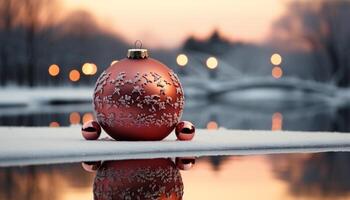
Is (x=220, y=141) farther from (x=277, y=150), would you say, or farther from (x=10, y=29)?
(x=10, y=29)

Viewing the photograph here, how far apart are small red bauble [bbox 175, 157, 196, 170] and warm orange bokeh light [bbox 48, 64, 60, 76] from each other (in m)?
57.4

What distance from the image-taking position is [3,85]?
64250 mm

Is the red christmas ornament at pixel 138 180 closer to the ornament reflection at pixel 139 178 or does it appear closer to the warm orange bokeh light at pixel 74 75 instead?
the ornament reflection at pixel 139 178

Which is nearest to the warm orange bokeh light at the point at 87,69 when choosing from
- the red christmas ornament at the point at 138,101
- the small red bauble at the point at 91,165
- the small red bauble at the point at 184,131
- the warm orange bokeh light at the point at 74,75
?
the warm orange bokeh light at the point at 74,75

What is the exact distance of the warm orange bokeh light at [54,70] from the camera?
231 feet

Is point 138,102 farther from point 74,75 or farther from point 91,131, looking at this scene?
point 74,75

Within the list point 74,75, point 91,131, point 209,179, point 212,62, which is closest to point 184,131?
point 91,131

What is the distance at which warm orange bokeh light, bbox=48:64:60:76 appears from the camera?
70.4 m

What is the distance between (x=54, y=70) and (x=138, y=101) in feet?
190

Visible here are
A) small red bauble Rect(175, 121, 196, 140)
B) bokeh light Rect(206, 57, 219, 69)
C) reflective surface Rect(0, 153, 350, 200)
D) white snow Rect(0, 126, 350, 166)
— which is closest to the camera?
reflective surface Rect(0, 153, 350, 200)

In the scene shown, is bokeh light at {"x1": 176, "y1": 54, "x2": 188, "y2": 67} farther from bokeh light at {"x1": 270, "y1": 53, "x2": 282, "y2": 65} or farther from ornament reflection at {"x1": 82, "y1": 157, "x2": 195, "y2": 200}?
ornament reflection at {"x1": 82, "y1": 157, "x2": 195, "y2": 200}

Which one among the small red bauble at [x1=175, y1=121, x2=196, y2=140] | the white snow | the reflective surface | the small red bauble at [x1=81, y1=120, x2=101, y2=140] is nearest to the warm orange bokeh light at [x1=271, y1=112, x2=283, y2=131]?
the white snow

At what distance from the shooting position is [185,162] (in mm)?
12984

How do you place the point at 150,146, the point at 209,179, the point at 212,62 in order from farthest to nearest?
the point at 212,62 → the point at 150,146 → the point at 209,179
